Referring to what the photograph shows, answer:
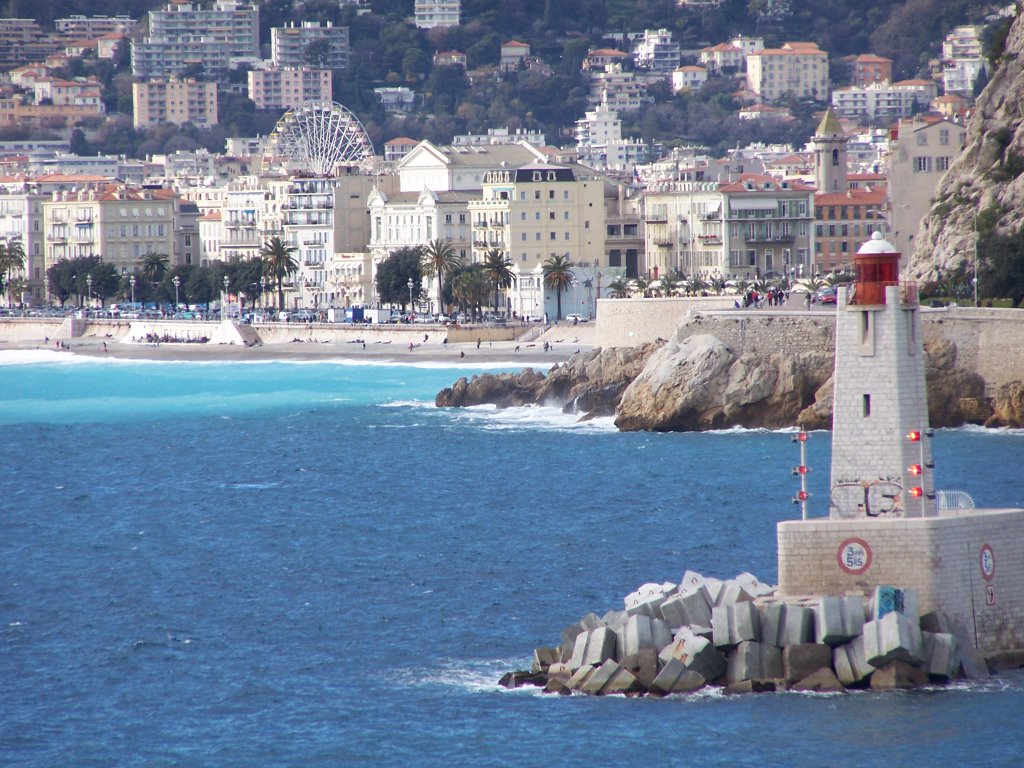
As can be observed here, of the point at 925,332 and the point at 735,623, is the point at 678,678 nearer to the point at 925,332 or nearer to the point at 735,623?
the point at 735,623

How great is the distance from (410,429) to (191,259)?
70.2 metres

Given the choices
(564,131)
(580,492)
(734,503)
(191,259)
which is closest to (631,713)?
(734,503)

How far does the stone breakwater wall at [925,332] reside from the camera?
4853cm

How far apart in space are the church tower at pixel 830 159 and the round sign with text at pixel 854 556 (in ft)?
267

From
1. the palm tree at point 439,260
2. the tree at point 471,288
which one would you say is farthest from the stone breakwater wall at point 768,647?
the palm tree at point 439,260

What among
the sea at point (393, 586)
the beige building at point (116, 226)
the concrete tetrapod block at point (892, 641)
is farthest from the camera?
the beige building at point (116, 226)

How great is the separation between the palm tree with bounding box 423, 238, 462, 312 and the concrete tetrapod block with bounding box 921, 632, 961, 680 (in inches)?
2714

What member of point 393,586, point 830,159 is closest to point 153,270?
point 830,159

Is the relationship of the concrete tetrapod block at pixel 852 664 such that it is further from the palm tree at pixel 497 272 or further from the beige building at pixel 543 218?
Result: the beige building at pixel 543 218

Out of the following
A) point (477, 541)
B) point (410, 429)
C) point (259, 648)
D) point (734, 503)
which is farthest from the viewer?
point (410, 429)

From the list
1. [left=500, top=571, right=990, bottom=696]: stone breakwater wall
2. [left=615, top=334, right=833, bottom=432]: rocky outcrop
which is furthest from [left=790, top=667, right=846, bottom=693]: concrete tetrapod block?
[left=615, top=334, right=833, bottom=432]: rocky outcrop

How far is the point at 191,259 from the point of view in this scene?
4902 inches

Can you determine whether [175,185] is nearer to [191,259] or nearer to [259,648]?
[191,259]

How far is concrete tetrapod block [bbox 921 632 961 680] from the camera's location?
75.7ft
